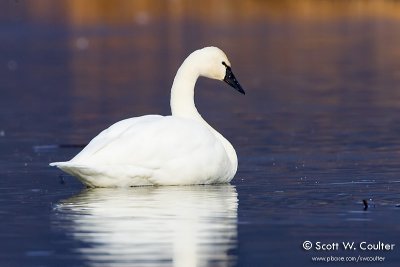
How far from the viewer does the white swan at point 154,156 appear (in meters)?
9.86

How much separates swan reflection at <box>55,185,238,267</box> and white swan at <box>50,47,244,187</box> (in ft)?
0.30

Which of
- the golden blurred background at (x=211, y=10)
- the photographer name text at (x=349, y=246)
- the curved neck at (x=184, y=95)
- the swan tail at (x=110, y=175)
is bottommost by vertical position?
the photographer name text at (x=349, y=246)

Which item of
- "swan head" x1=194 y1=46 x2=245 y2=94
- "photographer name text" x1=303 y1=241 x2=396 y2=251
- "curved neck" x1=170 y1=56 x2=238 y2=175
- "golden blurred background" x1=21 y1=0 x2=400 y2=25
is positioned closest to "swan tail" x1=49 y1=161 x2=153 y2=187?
"curved neck" x1=170 y1=56 x2=238 y2=175

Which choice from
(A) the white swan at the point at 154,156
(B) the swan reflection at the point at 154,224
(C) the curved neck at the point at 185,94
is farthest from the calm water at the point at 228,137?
(C) the curved neck at the point at 185,94

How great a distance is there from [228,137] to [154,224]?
532 centimetres

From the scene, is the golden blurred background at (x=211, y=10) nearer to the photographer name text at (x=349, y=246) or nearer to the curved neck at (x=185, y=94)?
the curved neck at (x=185, y=94)

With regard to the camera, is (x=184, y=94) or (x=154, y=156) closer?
(x=154, y=156)

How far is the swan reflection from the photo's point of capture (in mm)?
7230

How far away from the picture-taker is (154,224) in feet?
27.1

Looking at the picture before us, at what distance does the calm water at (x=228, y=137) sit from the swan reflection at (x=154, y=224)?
0.5 inches

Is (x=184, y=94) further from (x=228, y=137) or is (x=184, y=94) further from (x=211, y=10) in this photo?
(x=211, y=10)

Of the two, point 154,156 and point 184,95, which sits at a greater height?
point 184,95

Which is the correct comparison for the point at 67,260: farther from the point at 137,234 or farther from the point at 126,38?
the point at 126,38

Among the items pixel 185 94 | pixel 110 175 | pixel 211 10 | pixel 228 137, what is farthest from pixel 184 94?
pixel 211 10
